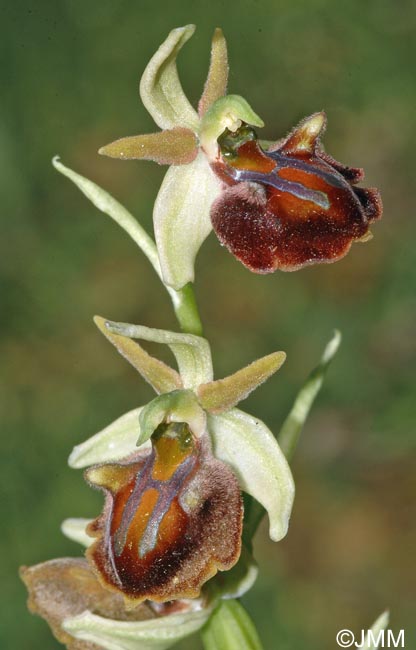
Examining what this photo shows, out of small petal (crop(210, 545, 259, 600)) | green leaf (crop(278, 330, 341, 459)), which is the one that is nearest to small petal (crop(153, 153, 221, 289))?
green leaf (crop(278, 330, 341, 459))

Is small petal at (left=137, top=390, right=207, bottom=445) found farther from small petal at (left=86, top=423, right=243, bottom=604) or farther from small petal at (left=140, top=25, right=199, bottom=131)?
small petal at (left=140, top=25, right=199, bottom=131)

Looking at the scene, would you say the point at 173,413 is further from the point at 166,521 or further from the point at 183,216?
the point at 183,216

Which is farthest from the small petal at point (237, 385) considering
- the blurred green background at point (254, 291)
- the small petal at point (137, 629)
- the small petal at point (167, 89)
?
the blurred green background at point (254, 291)

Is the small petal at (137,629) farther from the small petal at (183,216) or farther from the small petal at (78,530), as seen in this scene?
the small petal at (183,216)

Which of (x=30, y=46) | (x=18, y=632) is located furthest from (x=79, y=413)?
(x=30, y=46)

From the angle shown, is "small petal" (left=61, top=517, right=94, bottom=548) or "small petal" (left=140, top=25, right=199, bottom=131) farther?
"small petal" (left=61, top=517, right=94, bottom=548)

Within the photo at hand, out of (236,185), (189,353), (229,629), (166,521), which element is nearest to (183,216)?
(236,185)
